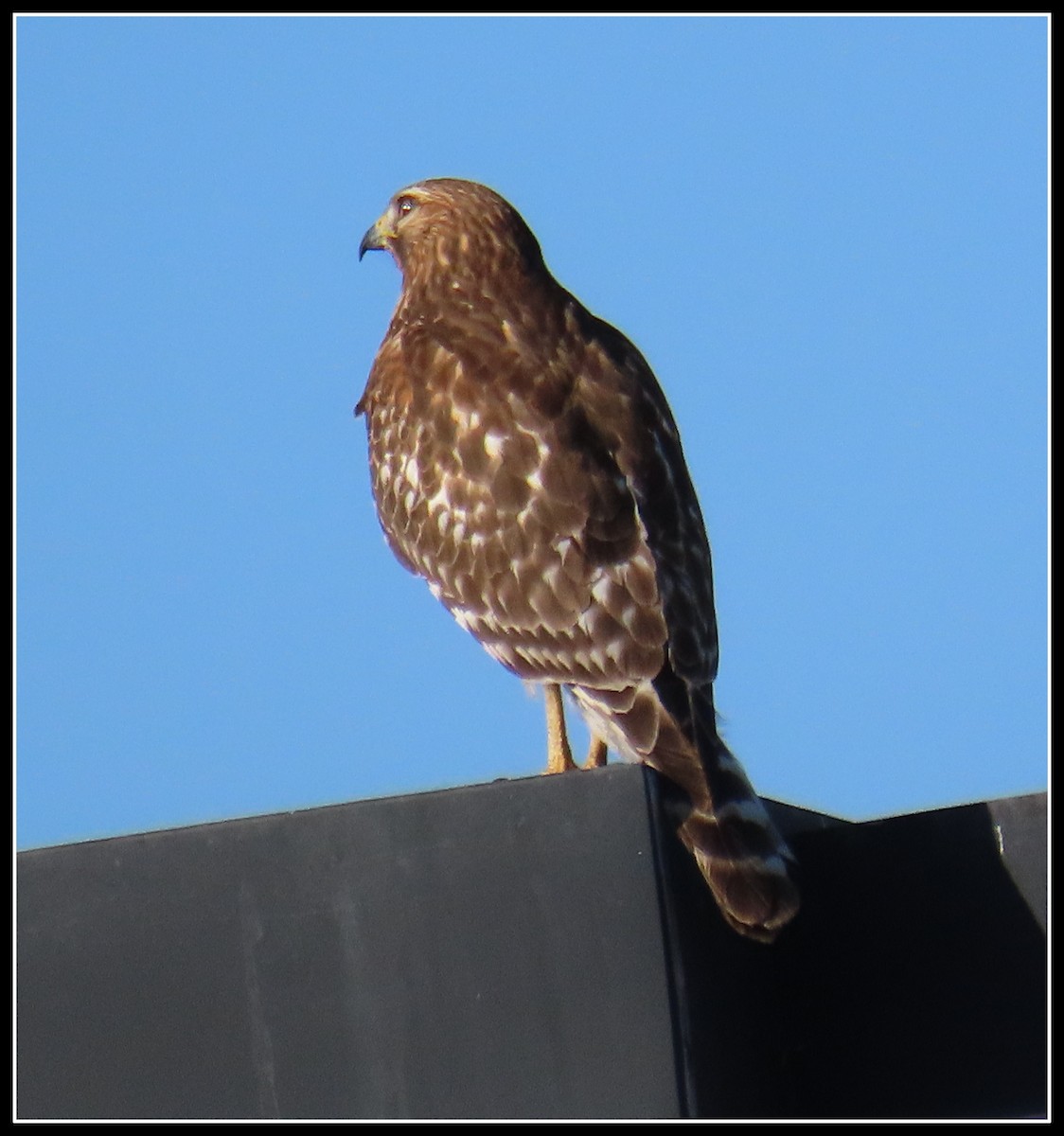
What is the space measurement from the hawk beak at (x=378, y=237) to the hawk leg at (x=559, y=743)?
204 centimetres

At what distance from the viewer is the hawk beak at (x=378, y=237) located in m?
6.39

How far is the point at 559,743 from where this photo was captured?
5062 millimetres

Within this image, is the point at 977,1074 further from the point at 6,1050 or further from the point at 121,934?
the point at 6,1050

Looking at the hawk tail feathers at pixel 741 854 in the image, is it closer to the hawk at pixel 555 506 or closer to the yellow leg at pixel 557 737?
the hawk at pixel 555 506

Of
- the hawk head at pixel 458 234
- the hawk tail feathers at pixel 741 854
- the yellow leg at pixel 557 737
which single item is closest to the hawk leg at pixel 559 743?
the yellow leg at pixel 557 737

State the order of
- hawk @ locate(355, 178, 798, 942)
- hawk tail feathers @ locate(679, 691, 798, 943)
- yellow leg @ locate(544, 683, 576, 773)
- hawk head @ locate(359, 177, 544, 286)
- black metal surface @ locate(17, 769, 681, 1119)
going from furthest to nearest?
hawk head @ locate(359, 177, 544, 286) < yellow leg @ locate(544, 683, 576, 773) < hawk @ locate(355, 178, 798, 942) < hawk tail feathers @ locate(679, 691, 798, 943) < black metal surface @ locate(17, 769, 681, 1119)

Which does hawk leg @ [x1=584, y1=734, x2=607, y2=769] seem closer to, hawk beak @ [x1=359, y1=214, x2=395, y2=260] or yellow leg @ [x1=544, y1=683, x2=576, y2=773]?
yellow leg @ [x1=544, y1=683, x2=576, y2=773]

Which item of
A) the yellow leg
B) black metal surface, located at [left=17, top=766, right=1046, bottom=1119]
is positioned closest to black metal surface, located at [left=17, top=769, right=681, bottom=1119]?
black metal surface, located at [left=17, top=766, right=1046, bottom=1119]

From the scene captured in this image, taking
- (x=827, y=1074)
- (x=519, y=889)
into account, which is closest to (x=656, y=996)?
(x=519, y=889)

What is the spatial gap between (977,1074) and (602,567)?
1.59 m

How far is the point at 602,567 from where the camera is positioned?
4695 millimetres

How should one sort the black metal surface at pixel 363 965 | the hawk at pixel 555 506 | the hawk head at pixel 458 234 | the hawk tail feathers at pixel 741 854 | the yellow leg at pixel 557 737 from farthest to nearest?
1. the hawk head at pixel 458 234
2. the yellow leg at pixel 557 737
3. the hawk at pixel 555 506
4. the hawk tail feathers at pixel 741 854
5. the black metal surface at pixel 363 965

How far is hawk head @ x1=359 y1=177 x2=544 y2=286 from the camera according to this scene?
5906 mm

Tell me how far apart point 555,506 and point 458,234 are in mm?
1523
